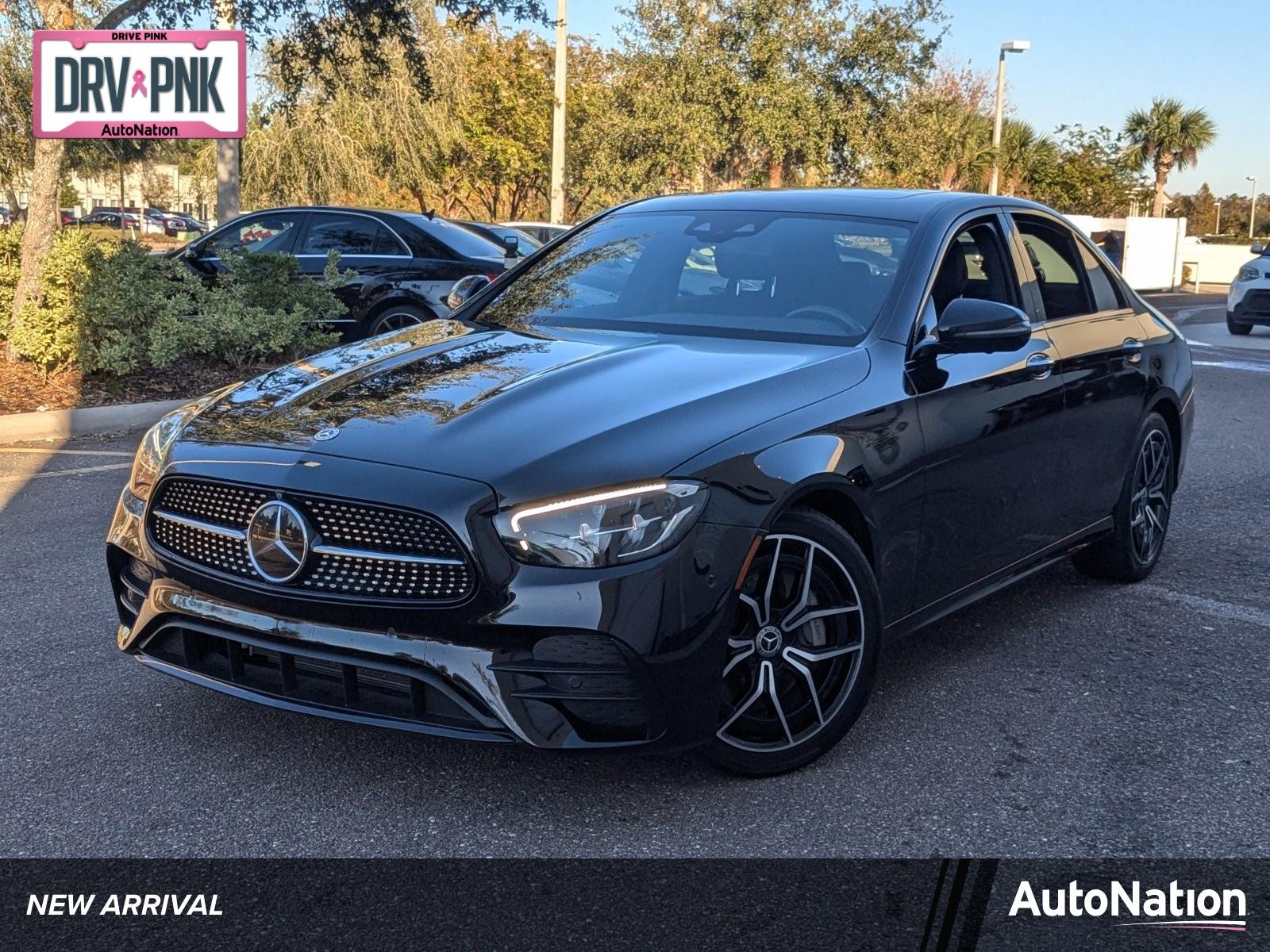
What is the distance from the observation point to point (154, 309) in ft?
36.4

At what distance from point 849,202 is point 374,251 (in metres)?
8.34

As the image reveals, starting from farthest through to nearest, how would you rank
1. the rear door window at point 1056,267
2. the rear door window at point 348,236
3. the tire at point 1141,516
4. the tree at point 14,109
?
the tree at point 14,109
the rear door window at point 348,236
the tire at point 1141,516
the rear door window at point 1056,267

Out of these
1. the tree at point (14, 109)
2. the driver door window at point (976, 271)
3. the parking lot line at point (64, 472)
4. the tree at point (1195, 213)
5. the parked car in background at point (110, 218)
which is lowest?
the parking lot line at point (64, 472)

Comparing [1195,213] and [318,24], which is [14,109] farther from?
[1195,213]

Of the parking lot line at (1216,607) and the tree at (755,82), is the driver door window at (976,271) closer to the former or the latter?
the parking lot line at (1216,607)

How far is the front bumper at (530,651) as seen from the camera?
3273mm

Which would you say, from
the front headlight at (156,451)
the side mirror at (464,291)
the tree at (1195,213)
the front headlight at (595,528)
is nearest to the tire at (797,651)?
the front headlight at (595,528)

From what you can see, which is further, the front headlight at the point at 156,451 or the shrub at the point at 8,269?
the shrub at the point at 8,269

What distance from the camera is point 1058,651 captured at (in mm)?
5004

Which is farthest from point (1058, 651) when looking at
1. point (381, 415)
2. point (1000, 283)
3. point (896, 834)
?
point (381, 415)

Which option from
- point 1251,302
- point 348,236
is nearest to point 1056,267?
point 348,236

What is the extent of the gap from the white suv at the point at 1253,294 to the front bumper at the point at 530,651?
19041 mm

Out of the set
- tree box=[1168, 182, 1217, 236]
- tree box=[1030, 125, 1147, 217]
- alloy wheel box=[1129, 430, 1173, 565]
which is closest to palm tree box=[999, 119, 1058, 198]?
tree box=[1030, 125, 1147, 217]

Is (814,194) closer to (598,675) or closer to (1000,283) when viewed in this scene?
(1000,283)
